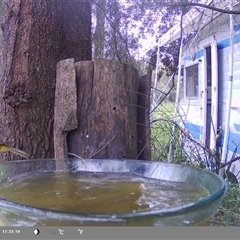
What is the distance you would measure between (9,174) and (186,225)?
364mm

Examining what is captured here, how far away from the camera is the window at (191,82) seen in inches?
108

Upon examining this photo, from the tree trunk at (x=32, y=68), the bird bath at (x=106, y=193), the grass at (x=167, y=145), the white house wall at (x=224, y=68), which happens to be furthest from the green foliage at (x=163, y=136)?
the bird bath at (x=106, y=193)

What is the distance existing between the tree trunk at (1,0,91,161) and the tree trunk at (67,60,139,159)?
20cm

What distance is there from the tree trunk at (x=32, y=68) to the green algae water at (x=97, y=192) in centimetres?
30

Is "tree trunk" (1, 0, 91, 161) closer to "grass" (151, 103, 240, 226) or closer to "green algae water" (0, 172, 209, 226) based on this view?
"green algae water" (0, 172, 209, 226)

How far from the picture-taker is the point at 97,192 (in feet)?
1.75

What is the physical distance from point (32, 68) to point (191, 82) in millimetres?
2151

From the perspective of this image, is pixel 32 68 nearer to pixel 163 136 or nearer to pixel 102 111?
pixel 102 111

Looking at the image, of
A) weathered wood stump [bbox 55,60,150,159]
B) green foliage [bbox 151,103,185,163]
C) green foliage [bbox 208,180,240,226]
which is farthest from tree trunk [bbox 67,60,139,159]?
green foliage [bbox 151,103,185,163]

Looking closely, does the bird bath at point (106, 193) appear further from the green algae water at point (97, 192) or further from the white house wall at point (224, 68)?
the white house wall at point (224, 68)

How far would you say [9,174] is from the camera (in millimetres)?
614

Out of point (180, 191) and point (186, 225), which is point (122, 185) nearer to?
point (180, 191)

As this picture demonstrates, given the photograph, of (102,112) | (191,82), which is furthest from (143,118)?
(191,82)

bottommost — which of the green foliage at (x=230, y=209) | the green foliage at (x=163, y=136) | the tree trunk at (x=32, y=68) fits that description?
the green foliage at (x=230, y=209)
